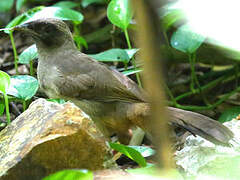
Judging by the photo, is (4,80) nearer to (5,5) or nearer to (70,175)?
(70,175)

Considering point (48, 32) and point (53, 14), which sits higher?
point (53, 14)

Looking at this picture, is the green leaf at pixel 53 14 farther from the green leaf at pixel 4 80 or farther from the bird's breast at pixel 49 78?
the green leaf at pixel 4 80

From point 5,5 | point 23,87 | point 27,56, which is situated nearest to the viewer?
point 23,87

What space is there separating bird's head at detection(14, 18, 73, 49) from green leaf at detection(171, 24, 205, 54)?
1232mm

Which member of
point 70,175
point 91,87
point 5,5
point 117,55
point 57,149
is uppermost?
point 70,175

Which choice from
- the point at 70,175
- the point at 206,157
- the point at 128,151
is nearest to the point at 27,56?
the point at 128,151

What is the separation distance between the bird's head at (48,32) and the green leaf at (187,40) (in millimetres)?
1232

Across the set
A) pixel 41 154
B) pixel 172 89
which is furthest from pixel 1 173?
pixel 172 89

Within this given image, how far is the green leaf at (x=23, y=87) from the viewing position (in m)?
3.53

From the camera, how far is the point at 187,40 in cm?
459

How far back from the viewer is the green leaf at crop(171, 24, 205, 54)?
450 cm

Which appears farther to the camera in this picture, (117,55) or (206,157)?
(117,55)

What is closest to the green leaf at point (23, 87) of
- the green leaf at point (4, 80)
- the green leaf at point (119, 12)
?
the green leaf at point (4, 80)

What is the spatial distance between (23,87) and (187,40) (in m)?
1.98
